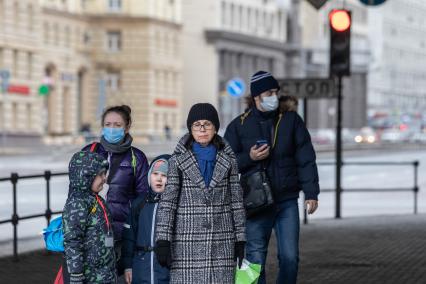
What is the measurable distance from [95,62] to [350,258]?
8259 cm

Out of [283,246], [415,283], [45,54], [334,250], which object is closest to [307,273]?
[415,283]

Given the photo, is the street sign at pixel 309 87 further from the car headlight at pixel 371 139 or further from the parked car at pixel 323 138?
the car headlight at pixel 371 139

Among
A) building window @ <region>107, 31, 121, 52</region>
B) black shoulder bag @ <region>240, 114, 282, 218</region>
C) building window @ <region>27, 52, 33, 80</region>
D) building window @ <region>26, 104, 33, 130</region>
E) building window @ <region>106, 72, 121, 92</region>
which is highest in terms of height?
building window @ <region>107, 31, 121, 52</region>

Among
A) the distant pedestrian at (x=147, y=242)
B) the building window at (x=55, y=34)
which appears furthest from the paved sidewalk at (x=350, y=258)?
the building window at (x=55, y=34)

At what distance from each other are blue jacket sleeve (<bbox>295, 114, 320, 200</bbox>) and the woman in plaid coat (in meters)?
2.16

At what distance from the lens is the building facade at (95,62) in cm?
8019

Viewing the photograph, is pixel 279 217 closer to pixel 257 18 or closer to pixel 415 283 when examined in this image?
pixel 415 283

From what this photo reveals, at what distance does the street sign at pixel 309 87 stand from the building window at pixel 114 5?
76773 mm

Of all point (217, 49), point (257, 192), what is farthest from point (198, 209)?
point (217, 49)

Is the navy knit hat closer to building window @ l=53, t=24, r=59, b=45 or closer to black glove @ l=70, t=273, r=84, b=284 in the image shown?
black glove @ l=70, t=273, r=84, b=284

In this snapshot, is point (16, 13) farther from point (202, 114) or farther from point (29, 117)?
point (202, 114)

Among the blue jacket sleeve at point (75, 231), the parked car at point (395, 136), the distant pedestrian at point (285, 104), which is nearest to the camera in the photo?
the blue jacket sleeve at point (75, 231)

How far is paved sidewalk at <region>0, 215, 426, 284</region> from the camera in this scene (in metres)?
14.4

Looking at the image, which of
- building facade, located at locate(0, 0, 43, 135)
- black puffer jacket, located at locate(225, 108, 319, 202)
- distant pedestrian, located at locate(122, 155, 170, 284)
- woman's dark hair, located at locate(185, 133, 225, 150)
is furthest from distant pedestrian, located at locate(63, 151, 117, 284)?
building facade, located at locate(0, 0, 43, 135)
